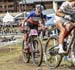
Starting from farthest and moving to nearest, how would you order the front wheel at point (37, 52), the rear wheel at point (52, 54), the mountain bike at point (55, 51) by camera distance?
the front wheel at point (37, 52) → the rear wheel at point (52, 54) → the mountain bike at point (55, 51)

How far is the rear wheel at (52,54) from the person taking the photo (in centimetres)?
1140

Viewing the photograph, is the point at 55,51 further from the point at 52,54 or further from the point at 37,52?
the point at 37,52

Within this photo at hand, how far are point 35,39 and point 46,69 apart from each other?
4.20 feet

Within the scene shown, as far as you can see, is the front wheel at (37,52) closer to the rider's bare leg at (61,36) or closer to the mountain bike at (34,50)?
the mountain bike at (34,50)

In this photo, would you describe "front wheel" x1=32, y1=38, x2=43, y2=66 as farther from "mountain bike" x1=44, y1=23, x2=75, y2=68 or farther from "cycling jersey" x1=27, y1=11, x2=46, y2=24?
"cycling jersey" x1=27, y1=11, x2=46, y2=24

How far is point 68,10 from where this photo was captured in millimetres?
10812

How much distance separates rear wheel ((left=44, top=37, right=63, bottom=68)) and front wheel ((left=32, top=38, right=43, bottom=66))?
0.19m

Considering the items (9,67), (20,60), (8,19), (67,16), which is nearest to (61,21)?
(67,16)

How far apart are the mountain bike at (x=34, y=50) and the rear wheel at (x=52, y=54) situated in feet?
0.66

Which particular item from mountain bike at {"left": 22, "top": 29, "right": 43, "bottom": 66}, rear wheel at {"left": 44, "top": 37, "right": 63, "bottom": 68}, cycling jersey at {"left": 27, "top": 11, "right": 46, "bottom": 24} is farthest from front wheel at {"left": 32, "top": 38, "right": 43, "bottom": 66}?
cycling jersey at {"left": 27, "top": 11, "right": 46, "bottom": 24}

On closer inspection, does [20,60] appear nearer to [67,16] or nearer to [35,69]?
[35,69]

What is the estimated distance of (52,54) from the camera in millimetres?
11648

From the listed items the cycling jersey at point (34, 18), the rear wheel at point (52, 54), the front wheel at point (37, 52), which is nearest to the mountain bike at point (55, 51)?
the rear wheel at point (52, 54)

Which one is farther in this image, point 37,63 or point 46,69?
point 37,63
